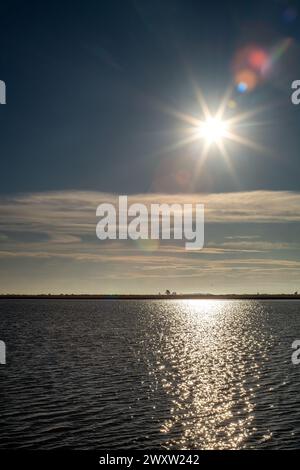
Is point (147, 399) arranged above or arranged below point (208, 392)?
below

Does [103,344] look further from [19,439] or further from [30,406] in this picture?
[19,439]

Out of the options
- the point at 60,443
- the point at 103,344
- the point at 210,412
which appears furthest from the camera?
the point at 103,344

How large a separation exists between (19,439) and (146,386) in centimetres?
1986

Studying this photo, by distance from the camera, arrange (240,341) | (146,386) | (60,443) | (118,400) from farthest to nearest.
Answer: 1. (240,341)
2. (146,386)
3. (118,400)
4. (60,443)

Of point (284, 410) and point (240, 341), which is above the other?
point (240, 341)

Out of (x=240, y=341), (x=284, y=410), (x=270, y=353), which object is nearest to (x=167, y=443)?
(x=284, y=410)

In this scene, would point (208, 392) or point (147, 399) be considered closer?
point (147, 399)

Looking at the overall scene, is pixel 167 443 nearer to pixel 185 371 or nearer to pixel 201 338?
pixel 185 371

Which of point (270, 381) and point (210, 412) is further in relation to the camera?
point (270, 381)

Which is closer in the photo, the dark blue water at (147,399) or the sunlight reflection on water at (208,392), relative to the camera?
the dark blue water at (147,399)

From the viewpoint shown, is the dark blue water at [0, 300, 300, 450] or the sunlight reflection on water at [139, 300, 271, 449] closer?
the dark blue water at [0, 300, 300, 450]

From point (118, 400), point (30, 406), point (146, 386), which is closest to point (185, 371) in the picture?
point (146, 386)

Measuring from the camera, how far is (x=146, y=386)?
50.8 m
